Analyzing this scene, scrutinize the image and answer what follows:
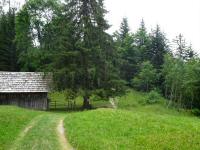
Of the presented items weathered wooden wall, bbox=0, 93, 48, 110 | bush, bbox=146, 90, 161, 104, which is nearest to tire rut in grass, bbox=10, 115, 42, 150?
weathered wooden wall, bbox=0, 93, 48, 110

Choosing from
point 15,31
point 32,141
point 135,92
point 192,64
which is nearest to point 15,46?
point 15,31

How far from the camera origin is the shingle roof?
4434 centimetres

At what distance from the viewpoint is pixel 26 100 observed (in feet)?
149

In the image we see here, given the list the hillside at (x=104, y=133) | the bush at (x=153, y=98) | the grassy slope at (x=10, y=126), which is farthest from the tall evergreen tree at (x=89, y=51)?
the bush at (x=153, y=98)

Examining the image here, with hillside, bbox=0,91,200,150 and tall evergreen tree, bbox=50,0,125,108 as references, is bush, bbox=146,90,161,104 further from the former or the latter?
hillside, bbox=0,91,200,150

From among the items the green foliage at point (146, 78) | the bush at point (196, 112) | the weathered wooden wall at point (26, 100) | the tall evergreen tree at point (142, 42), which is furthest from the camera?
the tall evergreen tree at point (142, 42)

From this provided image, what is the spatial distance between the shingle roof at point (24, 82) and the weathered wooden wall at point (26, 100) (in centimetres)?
102

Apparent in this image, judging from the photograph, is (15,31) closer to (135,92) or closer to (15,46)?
(15,46)

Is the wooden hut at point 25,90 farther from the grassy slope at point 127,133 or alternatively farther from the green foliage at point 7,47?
the green foliage at point 7,47

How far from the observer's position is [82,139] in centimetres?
1914

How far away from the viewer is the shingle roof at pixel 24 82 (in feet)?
145

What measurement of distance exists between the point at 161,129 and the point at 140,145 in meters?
4.14

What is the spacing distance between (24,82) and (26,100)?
2.26 m

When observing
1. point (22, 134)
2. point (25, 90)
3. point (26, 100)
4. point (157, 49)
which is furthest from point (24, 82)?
point (157, 49)
